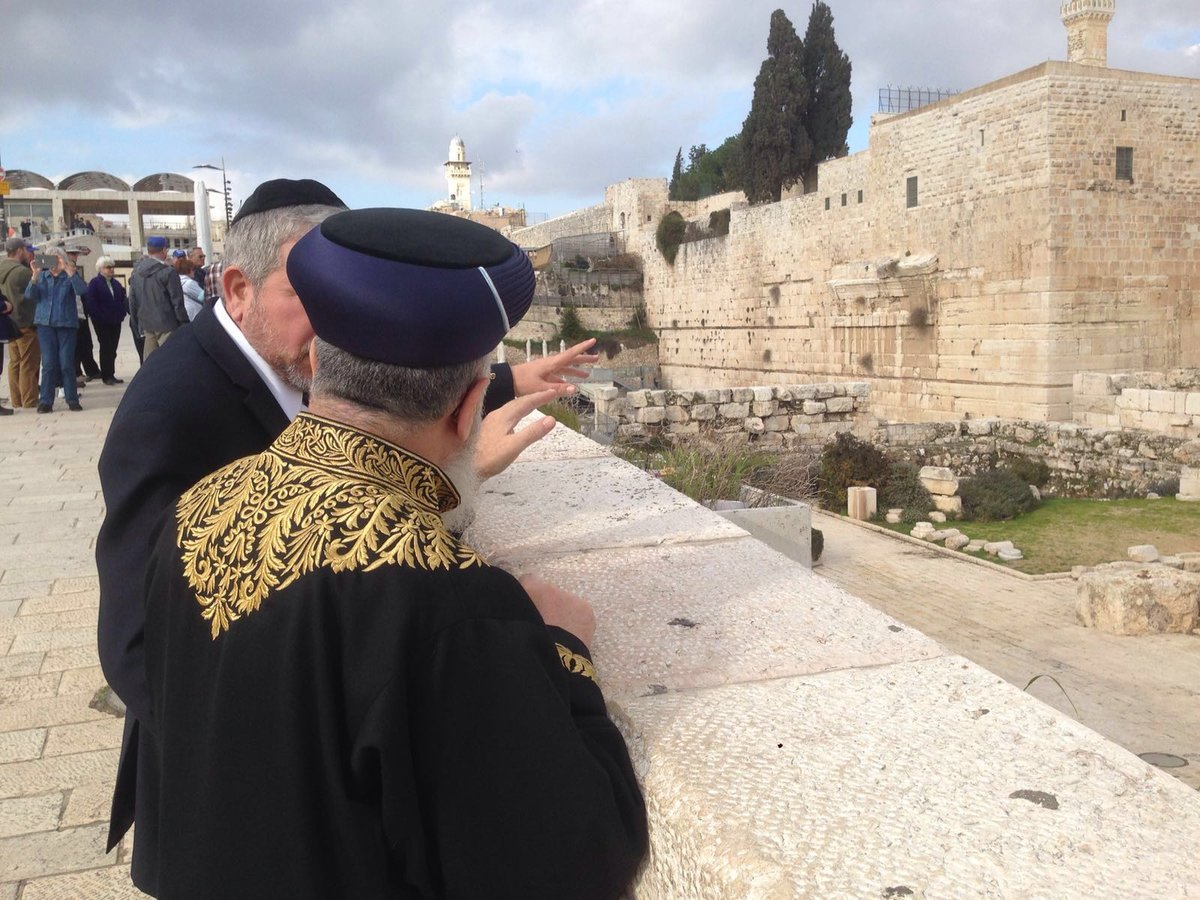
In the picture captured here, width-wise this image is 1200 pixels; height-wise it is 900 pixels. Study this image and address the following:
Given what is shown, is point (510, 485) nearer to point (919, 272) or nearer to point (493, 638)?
point (493, 638)

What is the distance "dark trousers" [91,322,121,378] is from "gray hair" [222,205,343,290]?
11.0 m

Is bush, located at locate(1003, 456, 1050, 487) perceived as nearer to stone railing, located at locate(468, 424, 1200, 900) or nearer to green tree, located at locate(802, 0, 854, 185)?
stone railing, located at locate(468, 424, 1200, 900)

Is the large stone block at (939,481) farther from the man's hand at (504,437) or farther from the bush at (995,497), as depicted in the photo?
the man's hand at (504,437)

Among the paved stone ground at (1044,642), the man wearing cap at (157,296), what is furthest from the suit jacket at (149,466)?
the man wearing cap at (157,296)

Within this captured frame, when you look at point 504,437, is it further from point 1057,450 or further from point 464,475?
point 1057,450

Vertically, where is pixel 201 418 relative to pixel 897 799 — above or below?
above

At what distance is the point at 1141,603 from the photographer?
241 inches

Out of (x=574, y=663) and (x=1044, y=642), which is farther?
(x=1044, y=642)

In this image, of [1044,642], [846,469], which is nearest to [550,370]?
[1044,642]

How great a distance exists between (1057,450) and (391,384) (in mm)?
12512

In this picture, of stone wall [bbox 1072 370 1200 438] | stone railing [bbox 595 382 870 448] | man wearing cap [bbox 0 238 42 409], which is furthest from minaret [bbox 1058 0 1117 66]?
man wearing cap [bbox 0 238 42 409]

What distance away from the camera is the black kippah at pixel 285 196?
165 cm

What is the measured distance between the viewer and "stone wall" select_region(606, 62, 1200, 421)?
1463 centimetres

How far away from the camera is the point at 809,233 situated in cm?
2072
